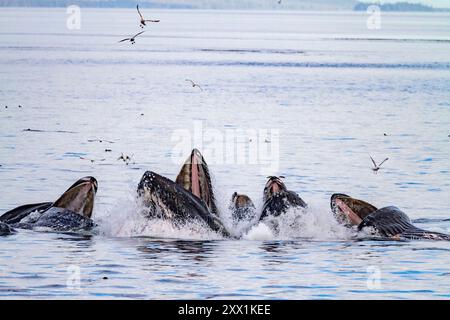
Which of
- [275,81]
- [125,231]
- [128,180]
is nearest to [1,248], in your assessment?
[125,231]

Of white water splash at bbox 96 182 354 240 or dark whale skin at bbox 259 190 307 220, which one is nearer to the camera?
white water splash at bbox 96 182 354 240

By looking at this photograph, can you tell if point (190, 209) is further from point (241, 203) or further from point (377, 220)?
point (377, 220)

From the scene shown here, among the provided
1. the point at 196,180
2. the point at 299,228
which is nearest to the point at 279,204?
the point at 299,228

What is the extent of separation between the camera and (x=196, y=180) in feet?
78.3

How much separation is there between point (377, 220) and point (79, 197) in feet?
18.4

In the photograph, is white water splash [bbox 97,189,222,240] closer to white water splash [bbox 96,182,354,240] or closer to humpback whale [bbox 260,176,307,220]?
white water splash [bbox 96,182,354,240]

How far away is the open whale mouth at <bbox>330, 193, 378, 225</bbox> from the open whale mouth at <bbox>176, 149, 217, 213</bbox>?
2341mm

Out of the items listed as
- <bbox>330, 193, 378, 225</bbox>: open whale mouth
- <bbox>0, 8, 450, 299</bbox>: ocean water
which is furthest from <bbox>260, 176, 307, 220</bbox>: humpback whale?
<bbox>330, 193, 378, 225</bbox>: open whale mouth

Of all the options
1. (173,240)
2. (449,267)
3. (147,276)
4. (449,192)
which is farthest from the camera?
(449,192)

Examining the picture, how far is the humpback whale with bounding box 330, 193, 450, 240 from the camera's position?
2314cm

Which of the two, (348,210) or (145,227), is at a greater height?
(348,210)
